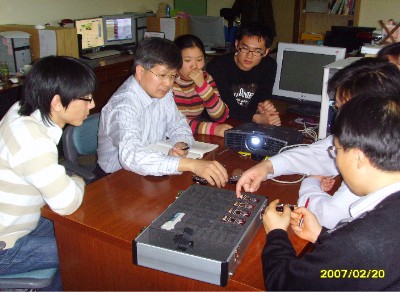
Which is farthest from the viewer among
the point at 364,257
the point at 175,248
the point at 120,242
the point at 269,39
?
the point at 269,39

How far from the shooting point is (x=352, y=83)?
1509 mm

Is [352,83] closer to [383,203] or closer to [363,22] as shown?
[383,203]

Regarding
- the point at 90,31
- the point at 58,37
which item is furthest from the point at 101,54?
the point at 58,37

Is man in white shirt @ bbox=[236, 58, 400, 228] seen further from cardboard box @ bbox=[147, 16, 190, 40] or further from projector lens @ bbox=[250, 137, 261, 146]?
cardboard box @ bbox=[147, 16, 190, 40]

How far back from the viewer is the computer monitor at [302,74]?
264 cm

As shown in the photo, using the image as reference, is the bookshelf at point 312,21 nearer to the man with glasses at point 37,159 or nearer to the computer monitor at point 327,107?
the computer monitor at point 327,107

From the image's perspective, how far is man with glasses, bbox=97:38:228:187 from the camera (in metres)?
1.66

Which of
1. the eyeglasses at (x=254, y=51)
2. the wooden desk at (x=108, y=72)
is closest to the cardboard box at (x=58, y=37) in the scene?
the wooden desk at (x=108, y=72)

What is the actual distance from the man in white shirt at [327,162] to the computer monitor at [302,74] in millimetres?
901

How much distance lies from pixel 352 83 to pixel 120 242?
3.11 ft

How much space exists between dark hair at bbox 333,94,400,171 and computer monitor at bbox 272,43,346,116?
1.63 m

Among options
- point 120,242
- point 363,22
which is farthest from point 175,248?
point 363,22

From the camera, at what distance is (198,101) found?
2523 mm

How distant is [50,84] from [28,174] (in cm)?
31
